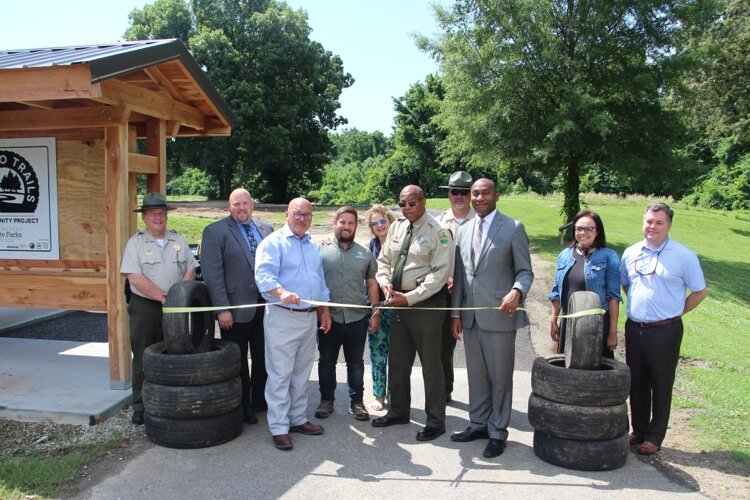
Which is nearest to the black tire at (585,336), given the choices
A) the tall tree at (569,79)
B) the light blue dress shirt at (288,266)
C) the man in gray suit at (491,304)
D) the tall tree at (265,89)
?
the man in gray suit at (491,304)

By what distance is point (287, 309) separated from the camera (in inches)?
194

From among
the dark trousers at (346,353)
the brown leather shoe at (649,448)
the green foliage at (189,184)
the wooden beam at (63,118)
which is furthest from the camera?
the green foliage at (189,184)

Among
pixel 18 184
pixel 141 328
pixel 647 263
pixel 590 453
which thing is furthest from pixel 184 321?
pixel 647 263

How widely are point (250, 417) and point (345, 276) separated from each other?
5.00 feet

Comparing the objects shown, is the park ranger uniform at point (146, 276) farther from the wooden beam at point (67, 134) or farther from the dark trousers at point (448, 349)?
the dark trousers at point (448, 349)

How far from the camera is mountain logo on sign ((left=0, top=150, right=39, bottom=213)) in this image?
6.27m

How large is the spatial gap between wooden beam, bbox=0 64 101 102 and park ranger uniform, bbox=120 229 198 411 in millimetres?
1288

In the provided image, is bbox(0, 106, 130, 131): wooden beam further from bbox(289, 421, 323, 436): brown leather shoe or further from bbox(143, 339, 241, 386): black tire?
bbox(289, 421, 323, 436): brown leather shoe

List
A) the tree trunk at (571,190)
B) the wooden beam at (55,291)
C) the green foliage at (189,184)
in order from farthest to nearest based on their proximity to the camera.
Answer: the green foliage at (189,184)
the tree trunk at (571,190)
the wooden beam at (55,291)

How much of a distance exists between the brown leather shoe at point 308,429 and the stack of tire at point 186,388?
55 centimetres

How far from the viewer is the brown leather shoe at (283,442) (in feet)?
16.0

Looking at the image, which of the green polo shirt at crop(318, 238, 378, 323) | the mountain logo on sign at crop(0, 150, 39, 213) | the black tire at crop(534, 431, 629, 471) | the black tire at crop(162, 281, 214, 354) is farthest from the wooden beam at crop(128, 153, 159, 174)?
the black tire at crop(534, 431, 629, 471)

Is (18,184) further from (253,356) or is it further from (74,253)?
(253,356)

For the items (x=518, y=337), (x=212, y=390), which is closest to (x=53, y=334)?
(x=212, y=390)
